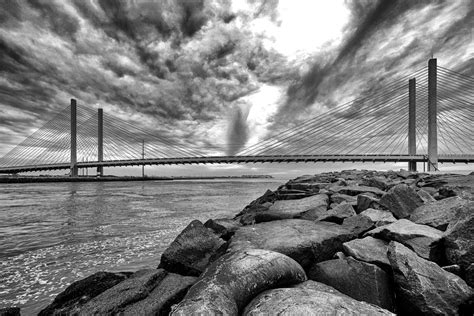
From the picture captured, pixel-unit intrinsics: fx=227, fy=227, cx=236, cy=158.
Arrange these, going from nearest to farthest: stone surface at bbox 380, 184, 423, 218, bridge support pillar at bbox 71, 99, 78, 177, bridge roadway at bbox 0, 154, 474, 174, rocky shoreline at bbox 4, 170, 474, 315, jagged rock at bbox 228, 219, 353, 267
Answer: rocky shoreline at bbox 4, 170, 474, 315
jagged rock at bbox 228, 219, 353, 267
stone surface at bbox 380, 184, 423, 218
bridge roadway at bbox 0, 154, 474, 174
bridge support pillar at bbox 71, 99, 78, 177

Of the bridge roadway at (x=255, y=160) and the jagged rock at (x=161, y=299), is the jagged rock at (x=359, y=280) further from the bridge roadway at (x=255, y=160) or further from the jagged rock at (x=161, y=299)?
the bridge roadway at (x=255, y=160)

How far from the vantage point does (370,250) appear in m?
2.56

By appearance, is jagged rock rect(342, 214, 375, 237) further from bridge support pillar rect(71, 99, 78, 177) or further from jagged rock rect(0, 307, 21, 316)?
bridge support pillar rect(71, 99, 78, 177)

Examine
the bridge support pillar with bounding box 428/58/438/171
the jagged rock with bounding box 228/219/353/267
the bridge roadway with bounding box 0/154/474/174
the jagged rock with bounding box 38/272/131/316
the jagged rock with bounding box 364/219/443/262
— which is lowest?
the jagged rock with bounding box 38/272/131/316

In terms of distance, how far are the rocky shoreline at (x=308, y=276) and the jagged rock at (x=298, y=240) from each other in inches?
0.5

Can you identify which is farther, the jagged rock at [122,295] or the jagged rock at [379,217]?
the jagged rock at [379,217]

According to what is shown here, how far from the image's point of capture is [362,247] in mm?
2617

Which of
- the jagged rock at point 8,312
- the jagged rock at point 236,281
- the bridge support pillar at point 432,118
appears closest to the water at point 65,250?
the jagged rock at point 8,312

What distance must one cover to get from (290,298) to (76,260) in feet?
14.5

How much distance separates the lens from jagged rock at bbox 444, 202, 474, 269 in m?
2.31

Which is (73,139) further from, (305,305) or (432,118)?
(432,118)

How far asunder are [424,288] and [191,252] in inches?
100

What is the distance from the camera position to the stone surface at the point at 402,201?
4035 millimetres

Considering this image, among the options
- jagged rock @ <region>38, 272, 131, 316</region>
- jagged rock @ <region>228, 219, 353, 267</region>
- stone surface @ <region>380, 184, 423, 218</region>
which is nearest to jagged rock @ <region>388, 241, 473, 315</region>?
jagged rock @ <region>228, 219, 353, 267</region>
